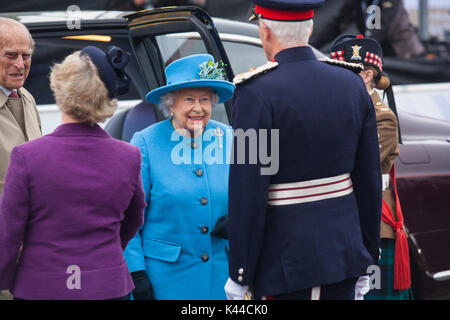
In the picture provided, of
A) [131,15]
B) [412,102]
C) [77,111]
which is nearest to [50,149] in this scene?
[77,111]

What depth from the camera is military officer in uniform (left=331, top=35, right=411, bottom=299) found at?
12.2 feet

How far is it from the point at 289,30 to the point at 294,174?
1.73 feet

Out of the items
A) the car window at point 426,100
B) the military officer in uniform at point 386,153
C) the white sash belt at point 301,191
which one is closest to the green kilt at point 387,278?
the military officer in uniform at point 386,153

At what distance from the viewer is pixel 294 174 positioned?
2.38m

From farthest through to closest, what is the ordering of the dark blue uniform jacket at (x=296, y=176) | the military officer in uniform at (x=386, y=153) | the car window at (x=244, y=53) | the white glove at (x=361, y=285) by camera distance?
1. the car window at (x=244, y=53)
2. the military officer in uniform at (x=386, y=153)
3. the white glove at (x=361, y=285)
4. the dark blue uniform jacket at (x=296, y=176)

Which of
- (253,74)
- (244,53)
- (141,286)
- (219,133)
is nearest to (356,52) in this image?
(244,53)

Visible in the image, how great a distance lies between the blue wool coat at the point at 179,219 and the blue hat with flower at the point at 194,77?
0.59 ft

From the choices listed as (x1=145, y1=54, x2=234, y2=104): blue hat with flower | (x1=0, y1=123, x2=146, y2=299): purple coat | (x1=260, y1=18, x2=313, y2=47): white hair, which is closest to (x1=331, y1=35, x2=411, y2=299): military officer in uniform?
(x1=145, y1=54, x2=234, y2=104): blue hat with flower

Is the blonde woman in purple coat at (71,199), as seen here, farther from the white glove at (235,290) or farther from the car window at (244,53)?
the car window at (244,53)

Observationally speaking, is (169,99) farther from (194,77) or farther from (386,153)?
(386,153)

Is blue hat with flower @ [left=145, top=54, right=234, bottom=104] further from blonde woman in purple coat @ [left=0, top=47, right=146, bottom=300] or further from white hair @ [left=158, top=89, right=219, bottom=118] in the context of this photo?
blonde woman in purple coat @ [left=0, top=47, right=146, bottom=300]

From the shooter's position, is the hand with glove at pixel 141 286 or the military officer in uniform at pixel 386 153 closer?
the hand with glove at pixel 141 286

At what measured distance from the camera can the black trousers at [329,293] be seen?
243 centimetres

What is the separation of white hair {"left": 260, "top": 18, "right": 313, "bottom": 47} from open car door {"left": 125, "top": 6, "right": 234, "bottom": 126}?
1.04 meters
